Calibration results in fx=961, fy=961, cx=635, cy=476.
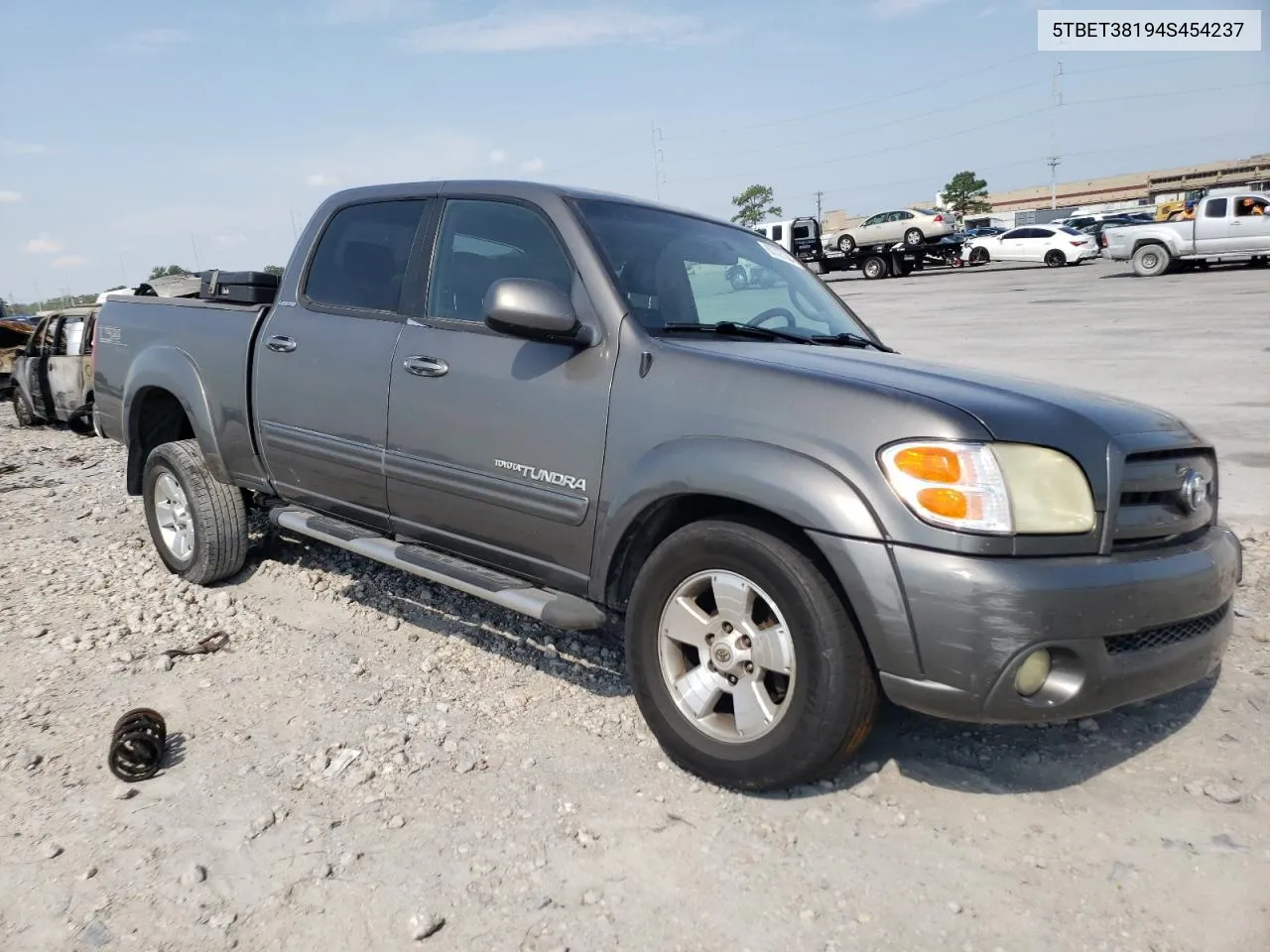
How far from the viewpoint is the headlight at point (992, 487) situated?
246 centimetres

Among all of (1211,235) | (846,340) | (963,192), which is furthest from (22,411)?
(963,192)

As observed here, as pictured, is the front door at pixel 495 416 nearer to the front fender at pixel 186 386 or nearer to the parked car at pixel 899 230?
the front fender at pixel 186 386

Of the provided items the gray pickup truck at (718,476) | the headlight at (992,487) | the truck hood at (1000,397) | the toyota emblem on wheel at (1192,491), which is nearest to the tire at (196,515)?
the gray pickup truck at (718,476)

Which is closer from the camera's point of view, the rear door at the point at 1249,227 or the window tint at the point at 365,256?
the window tint at the point at 365,256

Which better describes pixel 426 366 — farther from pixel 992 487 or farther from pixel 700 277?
pixel 992 487

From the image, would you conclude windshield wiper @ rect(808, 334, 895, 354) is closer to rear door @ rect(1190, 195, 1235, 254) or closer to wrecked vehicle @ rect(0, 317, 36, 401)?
wrecked vehicle @ rect(0, 317, 36, 401)

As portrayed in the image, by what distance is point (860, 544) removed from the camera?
253cm

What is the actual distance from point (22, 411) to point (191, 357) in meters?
10.4

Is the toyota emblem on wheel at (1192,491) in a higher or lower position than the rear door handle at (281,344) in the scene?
lower

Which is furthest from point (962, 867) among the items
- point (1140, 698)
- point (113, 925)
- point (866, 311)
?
point (866, 311)

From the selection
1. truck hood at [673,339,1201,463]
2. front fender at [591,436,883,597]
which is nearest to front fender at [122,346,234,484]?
front fender at [591,436,883,597]

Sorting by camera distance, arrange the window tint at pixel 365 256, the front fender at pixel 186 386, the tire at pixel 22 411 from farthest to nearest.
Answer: the tire at pixel 22 411
the front fender at pixel 186 386
the window tint at pixel 365 256

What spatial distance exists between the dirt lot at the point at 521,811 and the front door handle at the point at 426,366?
3.90ft

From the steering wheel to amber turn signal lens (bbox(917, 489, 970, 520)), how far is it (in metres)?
1.24
